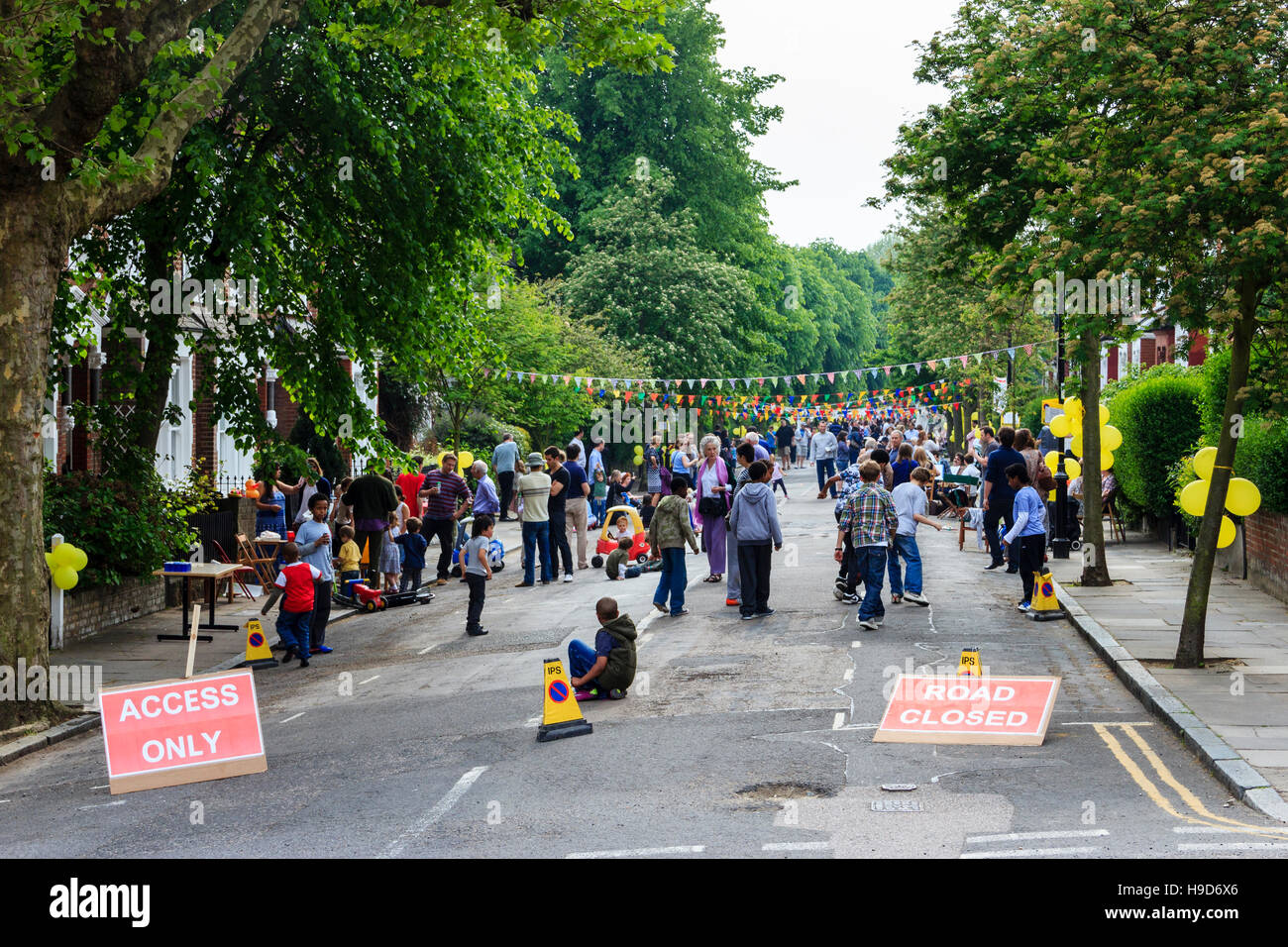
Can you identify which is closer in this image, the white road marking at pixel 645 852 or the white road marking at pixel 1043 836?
the white road marking at pixel 645 852

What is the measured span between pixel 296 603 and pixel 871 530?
659cm

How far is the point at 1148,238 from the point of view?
11.4 metres

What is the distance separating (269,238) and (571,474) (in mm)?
8363

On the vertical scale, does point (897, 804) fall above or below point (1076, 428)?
below

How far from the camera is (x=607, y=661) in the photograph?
11.9 m

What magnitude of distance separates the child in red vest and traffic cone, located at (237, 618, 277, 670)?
0.21 meters

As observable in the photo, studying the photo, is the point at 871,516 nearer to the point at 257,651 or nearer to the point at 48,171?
the point at 257,651

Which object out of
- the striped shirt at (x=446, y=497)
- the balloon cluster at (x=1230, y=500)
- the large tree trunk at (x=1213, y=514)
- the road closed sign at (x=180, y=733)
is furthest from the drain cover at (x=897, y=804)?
the striped shirt at (x=446, y=497)

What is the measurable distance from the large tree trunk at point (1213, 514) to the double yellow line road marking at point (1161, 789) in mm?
2388

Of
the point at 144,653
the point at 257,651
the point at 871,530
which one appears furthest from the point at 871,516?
the point at 144,653

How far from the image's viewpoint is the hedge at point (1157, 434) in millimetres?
23375

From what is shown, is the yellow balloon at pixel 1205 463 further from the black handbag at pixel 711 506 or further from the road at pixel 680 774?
the black handbag at pixel 711 506

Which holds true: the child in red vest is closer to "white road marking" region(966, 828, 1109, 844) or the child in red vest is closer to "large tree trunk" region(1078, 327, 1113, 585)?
"white road marking" region(966, 828, 1109, 844)

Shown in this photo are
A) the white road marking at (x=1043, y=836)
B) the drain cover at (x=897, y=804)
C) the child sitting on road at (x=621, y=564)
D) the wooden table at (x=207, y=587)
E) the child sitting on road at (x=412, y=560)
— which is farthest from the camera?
the child sitting on road at (x=621, y=564)
